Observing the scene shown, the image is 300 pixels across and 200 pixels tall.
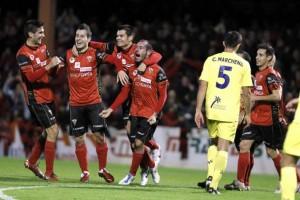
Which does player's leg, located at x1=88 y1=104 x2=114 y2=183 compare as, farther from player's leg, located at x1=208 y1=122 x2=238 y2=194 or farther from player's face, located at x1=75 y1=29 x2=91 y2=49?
player's leg, located at x1=208 y1=122 x2=238 y2=194

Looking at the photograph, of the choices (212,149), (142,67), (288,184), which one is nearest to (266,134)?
(212,149)

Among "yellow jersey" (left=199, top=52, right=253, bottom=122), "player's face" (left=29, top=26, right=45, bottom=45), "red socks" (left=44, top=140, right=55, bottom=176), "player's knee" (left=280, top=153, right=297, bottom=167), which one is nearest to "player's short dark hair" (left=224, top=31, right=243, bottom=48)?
"yellow jersey" (left=199, top=52, right=253, bottom=122)

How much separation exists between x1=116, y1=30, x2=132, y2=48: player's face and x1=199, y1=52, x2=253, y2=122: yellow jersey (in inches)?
80.4

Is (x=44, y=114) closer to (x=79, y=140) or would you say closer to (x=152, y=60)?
(x=79, y=140)

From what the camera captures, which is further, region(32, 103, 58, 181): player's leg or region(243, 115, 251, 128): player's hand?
region(32, 103, 58, 181): player's leg

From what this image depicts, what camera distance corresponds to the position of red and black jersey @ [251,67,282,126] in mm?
11914

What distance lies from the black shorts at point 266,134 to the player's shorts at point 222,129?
120 cm

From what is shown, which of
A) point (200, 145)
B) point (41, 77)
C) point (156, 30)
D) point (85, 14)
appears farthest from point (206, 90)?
point (85, 14)

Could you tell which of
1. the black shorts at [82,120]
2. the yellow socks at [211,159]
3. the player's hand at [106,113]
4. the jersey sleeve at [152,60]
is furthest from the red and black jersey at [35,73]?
the yellow socks at [211,159]

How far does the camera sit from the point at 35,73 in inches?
478

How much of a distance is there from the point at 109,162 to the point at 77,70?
8110mm

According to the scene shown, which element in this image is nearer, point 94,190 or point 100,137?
point 94,190

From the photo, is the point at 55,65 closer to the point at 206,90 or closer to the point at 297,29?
the point at 206,90

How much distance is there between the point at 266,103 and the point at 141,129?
1785 mm
